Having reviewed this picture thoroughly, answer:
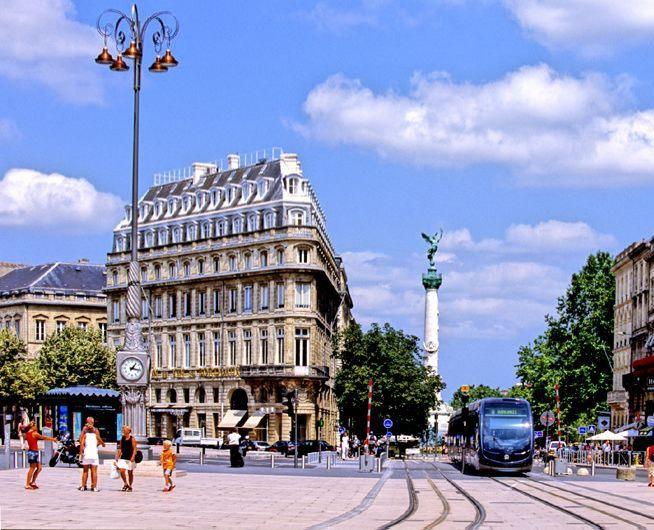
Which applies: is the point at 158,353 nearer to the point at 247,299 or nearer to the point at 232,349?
the point at 232,349

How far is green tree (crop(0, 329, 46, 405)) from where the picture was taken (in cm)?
11350

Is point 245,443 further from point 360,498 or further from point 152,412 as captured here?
point 360,498

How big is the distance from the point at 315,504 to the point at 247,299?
8163 cm

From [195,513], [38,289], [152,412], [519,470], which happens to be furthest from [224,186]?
[195,513]

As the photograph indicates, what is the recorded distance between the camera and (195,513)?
27.4 metres

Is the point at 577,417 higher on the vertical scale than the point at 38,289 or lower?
lower

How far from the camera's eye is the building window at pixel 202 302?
117 m

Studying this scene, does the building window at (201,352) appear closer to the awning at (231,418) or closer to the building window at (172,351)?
the building window at (172,351)

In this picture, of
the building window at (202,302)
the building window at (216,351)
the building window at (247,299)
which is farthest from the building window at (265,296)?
the building window at (202,302)

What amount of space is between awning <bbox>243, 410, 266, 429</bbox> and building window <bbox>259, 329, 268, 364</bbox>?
167 inches

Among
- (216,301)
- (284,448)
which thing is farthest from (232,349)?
(284,448)

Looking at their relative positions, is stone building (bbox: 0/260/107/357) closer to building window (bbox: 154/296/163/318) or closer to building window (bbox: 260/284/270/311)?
building window (bbox: 154/296/163/318)

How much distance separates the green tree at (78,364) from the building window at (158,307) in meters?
5.27

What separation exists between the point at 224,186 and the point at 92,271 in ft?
109
